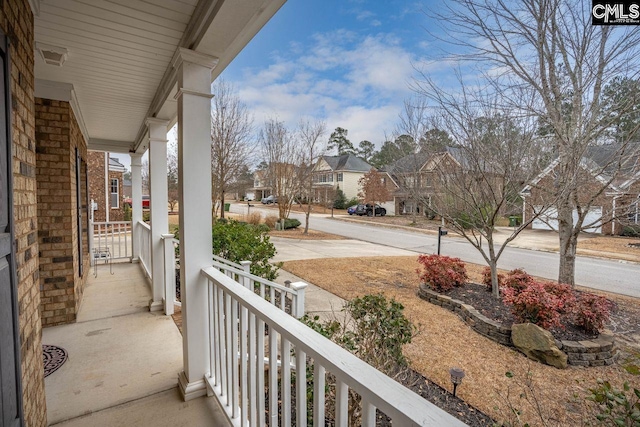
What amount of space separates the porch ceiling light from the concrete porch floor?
8.66 ft

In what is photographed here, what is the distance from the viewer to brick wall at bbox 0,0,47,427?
1.41m

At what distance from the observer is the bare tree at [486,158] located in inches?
180

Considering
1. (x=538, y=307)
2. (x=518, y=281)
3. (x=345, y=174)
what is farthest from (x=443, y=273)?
(x=345, y=174)

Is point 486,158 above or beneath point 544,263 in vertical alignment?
above

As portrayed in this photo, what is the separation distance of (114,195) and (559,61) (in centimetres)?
1641

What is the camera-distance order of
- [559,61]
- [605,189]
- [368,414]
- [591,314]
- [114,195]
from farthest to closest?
[114,195]
[559,61]
[605,189]
[591,314]
[368,414]

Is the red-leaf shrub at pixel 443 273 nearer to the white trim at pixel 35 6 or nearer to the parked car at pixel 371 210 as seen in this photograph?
the white trim at pixel 35 6

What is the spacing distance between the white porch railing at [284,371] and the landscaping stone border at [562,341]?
3.53 meters

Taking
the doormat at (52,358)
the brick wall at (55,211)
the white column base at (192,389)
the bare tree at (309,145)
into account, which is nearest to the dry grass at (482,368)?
the white column base at (192,389)

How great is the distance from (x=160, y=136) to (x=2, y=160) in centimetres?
297

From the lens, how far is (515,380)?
313cm

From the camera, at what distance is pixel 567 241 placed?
5.25m

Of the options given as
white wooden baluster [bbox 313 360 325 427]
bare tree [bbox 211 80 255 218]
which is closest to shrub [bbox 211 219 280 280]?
white wooden baluster [bbox 313 360 325 427]

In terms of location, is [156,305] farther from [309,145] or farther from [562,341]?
[309,145]
